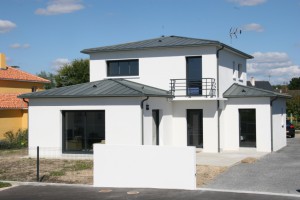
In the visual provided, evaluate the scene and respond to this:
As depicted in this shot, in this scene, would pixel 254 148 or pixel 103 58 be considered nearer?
pixel 254 148

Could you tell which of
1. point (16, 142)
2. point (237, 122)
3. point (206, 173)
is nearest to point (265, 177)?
point (206, 173)

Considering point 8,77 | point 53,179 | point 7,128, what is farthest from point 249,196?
point 8,77

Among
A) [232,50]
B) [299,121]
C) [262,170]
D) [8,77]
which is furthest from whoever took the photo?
[299,121]

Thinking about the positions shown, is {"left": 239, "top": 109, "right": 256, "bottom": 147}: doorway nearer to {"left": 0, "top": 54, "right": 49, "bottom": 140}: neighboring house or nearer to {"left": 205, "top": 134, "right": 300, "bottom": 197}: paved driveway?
{"left": 205, "top": 134, "right": 300, "bottom": 197}: paved driveway

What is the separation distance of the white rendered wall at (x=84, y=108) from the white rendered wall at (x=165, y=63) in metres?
4.09

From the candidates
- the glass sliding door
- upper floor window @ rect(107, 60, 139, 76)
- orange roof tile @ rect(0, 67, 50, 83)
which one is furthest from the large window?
orange roof tile @ rect(0, 67, 50, 83)

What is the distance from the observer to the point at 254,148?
75.0ft

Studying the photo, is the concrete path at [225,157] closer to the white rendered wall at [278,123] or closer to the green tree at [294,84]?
the white rendered wall at [278,123]

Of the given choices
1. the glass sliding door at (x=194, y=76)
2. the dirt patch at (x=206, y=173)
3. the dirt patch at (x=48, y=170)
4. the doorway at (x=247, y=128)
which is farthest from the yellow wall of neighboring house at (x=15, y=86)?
the dirt patch at (x=206, y=173)

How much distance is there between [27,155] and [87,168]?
6.16 meters

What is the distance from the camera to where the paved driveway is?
12.7 metres

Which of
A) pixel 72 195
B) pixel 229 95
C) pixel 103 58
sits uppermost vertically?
pixel 103 58

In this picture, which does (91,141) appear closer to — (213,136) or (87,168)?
(87,168)

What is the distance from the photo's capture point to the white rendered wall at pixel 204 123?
72.8ft
